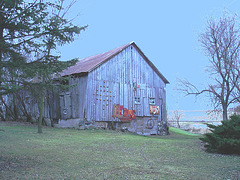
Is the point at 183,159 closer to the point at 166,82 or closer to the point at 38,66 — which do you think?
the point at 38,66

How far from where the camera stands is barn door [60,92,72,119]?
22094 mm

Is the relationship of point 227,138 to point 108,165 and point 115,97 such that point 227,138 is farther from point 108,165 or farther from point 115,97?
point 115,97

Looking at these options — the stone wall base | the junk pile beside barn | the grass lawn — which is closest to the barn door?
the junk pile beside barn

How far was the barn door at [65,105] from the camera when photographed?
2209 cm

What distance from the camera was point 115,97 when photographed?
22.5 meters

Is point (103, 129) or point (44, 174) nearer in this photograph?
point (44, 174)

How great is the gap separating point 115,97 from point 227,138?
1282 centimetres

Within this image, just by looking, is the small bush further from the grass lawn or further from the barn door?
the barn door

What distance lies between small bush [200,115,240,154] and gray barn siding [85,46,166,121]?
11.5 meters

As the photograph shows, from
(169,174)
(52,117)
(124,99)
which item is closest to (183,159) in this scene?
(169,174)

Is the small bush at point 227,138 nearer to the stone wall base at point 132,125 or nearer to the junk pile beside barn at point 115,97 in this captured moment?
the stone wall base at point 132,125

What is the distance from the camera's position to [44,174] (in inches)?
269

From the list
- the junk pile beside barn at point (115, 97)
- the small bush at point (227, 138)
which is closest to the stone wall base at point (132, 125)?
the junk pile beside barn at point (115, 97)

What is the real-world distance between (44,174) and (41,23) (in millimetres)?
4511
